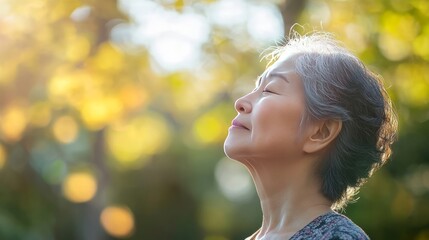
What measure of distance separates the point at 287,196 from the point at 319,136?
18 centimetres

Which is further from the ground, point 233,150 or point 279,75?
point 279,75

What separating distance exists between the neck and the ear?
0.16 feet

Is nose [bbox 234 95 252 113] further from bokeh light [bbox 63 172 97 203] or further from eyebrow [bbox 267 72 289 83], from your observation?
bokeh light [bbox 63 172 97 203]

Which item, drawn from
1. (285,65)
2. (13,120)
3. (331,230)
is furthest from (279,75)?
(13,120)

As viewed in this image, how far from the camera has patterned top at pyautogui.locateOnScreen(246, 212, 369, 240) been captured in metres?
1.96

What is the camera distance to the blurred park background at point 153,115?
6828 mm

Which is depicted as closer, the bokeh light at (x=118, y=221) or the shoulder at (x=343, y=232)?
the shoulder at (x=343, y=232)

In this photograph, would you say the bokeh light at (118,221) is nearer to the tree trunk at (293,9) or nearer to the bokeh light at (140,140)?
the bokeh light at (140,140)

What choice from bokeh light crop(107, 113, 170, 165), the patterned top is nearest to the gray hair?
the patterned top

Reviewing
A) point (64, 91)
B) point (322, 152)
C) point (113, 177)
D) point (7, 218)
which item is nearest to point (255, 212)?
point (113, 177)

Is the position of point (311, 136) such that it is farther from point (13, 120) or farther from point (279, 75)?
point (13, 120)

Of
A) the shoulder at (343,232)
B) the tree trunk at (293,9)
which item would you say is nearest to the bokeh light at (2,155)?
the tree trunk at (293,9)

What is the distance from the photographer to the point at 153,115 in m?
11.7

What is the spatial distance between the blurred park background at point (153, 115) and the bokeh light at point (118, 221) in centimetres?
3
